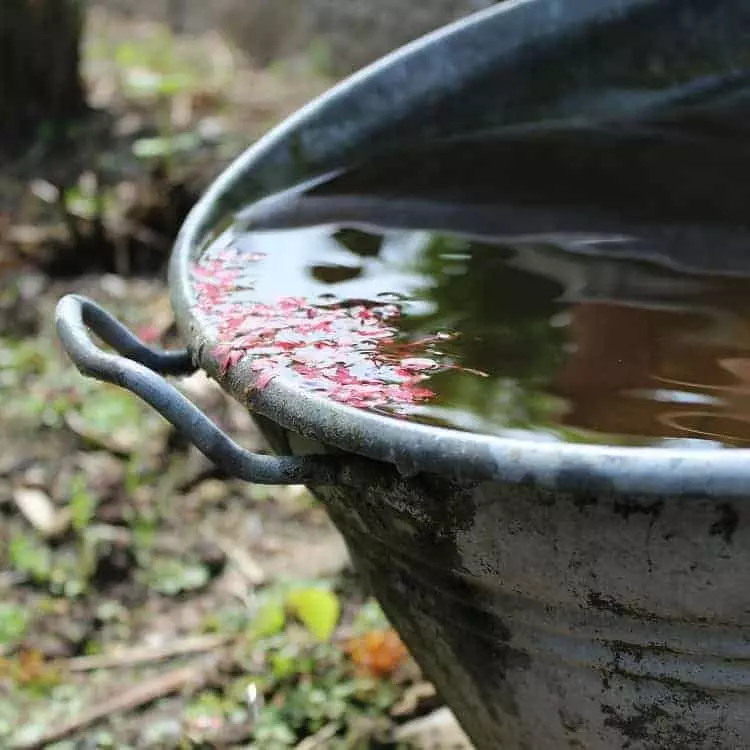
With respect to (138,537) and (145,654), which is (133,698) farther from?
(138,537)

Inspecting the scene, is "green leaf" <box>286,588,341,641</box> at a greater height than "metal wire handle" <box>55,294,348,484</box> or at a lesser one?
lesser

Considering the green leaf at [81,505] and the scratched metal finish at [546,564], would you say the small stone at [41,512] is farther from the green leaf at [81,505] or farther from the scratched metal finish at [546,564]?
the scratched metal finish at [546,564]

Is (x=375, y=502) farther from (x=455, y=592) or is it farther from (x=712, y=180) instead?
(x=712, y=180)

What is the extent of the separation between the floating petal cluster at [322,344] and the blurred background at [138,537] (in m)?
0.73

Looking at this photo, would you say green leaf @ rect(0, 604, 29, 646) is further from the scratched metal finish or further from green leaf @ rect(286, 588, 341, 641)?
the scratched metal finish

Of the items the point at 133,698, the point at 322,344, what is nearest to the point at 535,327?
the point at 322,344

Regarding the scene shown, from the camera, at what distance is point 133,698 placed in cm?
159

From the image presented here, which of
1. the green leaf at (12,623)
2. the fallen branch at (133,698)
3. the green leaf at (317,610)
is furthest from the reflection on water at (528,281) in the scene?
the green leaf at (12,623)

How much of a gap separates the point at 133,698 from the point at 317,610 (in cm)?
31

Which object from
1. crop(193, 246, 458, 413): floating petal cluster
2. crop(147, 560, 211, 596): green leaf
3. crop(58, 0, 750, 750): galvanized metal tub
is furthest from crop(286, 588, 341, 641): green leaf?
crop(193, 246, 458, 413): floating petal cluster

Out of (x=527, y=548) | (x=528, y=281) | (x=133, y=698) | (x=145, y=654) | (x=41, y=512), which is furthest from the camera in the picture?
(x=41, y=512)

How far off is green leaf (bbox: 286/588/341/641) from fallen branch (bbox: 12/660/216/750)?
0.53 ft

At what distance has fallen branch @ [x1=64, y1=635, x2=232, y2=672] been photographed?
167 centimetres

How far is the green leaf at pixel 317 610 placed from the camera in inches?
64.9
